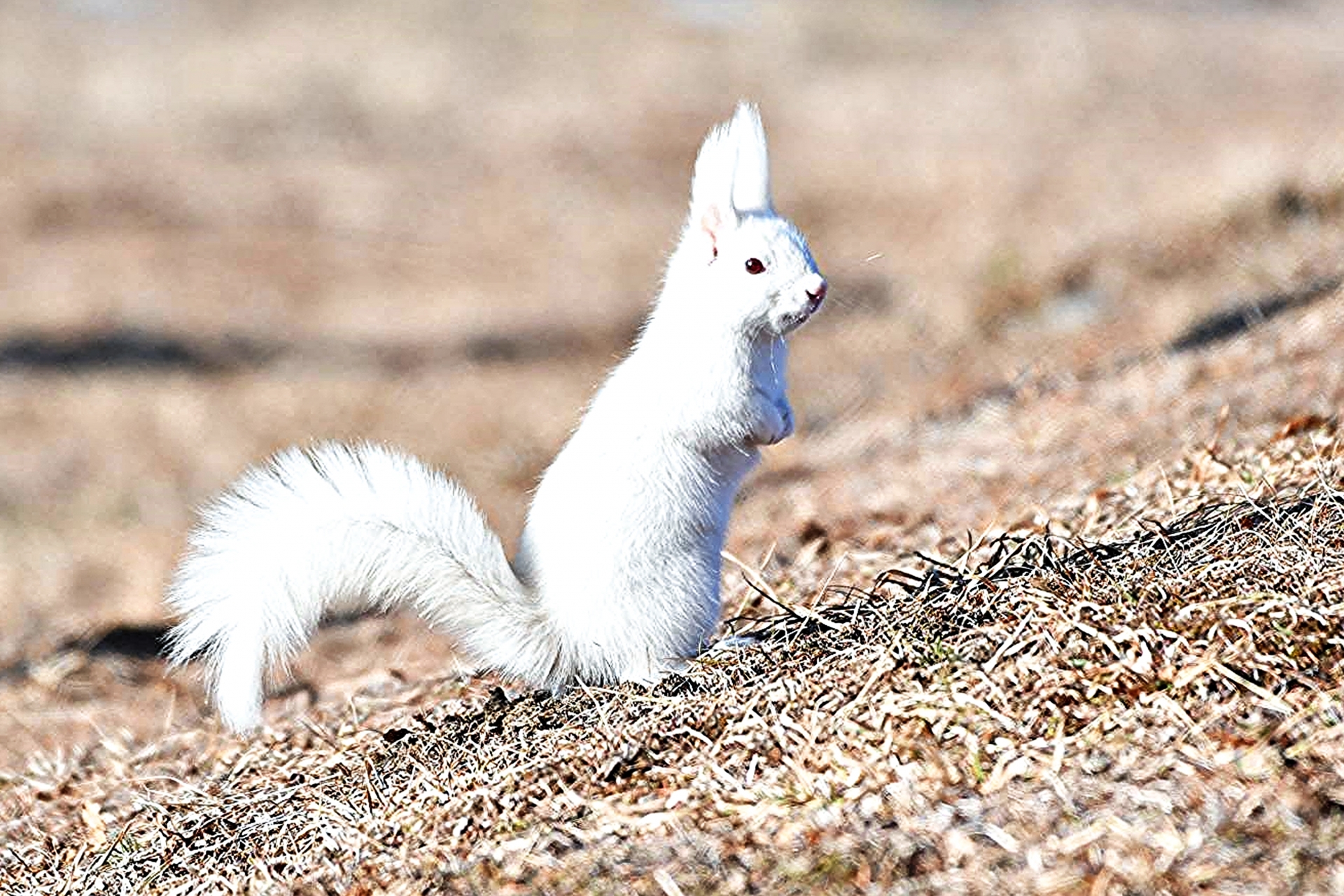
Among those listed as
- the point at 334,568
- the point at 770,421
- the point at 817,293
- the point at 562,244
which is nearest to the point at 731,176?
the point at 817,293

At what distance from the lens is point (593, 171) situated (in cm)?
1950

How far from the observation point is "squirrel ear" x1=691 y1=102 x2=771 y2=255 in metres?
4.20

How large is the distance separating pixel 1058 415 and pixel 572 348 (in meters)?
6.75

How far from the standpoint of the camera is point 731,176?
13.8 ft

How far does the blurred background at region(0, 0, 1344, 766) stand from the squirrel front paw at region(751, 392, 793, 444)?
4.00ft

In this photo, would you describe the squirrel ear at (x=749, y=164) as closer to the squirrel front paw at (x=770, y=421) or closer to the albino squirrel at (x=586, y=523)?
the albino squirrel at (x=586, y=523)

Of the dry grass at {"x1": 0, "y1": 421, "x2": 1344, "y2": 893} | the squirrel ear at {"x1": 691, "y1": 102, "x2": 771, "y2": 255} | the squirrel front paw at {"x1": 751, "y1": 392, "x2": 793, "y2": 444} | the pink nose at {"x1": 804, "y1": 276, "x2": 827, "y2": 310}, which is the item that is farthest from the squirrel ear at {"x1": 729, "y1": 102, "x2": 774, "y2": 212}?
the dry grass at {"x1": 0, "y1": 421, "x2": 1344, "y2": 893}

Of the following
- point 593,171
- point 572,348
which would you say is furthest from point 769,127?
point 572,348

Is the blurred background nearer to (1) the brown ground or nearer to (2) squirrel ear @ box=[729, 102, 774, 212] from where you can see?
(1) the brown ground

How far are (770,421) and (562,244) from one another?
12.6m

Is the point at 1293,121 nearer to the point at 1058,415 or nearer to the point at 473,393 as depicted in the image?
the point at 473,393

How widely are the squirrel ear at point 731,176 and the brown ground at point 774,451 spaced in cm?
94

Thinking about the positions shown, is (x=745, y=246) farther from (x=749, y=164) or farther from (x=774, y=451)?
(x=774, y=451)

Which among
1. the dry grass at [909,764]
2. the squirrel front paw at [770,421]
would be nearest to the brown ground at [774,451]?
the dry grass at [909,764]
